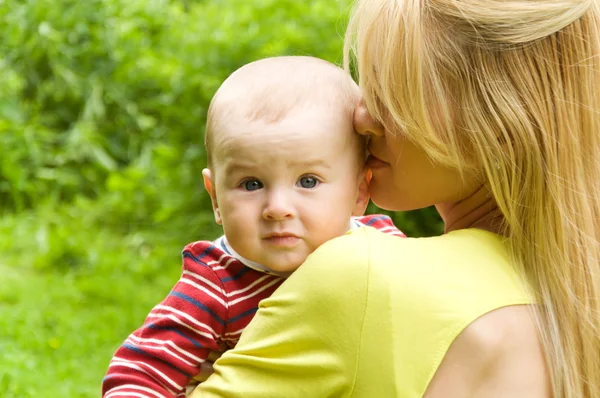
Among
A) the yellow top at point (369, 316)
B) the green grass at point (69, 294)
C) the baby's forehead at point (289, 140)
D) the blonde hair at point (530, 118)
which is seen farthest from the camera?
the green grass at point (69, 294)

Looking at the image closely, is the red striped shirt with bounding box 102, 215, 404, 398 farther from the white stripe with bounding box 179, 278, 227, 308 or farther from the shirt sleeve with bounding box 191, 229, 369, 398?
the shirt sleeve with bounding box 191, 229, 369, 398

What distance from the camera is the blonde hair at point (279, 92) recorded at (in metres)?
2.06

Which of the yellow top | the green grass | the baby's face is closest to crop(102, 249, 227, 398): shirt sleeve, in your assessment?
the baby's face

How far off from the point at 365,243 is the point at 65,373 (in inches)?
113

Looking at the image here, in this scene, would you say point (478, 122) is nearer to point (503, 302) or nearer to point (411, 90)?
point (411, 90)

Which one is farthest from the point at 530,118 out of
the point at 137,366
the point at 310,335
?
the point at 137,366

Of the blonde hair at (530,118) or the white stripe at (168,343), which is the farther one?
the white stripe at (168,343)

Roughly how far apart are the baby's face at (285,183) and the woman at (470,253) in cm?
16

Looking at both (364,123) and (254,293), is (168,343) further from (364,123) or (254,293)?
(364,123)

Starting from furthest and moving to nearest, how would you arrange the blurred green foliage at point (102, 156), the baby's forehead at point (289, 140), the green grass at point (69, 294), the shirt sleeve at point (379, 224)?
the blurred green foliage at point (102, 156), the green grass at point (69, 294), the shirt sleeve at point (379, 224), the baby's forehead at point (289, 140)

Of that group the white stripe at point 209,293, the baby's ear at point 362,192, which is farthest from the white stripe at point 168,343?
the baby's ear at point 362,192

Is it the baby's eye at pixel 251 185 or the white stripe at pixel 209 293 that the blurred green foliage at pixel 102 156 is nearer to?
the white stripe at pixel 209 293

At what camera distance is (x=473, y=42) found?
1.87 m

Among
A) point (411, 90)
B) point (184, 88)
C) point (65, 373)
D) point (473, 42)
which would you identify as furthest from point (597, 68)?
point (184, 88)
